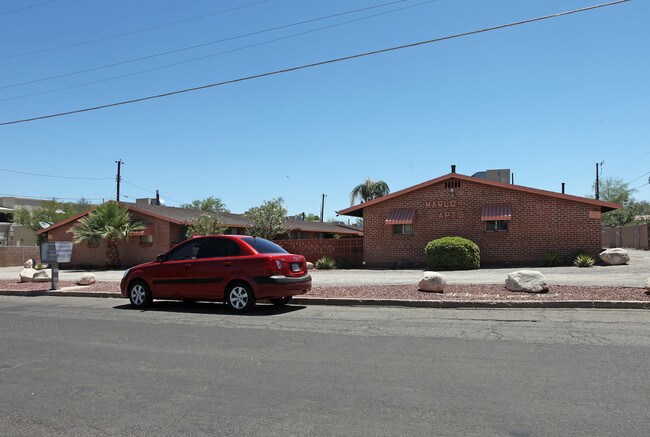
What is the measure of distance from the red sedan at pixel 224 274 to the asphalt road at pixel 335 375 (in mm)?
992

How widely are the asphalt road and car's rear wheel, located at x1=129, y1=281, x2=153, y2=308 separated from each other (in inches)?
85.2

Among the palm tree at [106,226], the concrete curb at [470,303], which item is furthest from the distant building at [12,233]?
the concrete curb at [470,303]

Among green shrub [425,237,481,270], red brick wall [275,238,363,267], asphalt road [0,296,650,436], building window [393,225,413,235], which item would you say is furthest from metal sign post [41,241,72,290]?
building window [393,225,413,235]

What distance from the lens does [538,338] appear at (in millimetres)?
7566

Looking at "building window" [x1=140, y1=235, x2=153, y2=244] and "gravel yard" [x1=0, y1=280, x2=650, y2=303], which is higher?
"building window" [x1=140, y1=235, x2=153, y2=244]

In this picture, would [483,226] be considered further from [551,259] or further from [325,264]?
[325,264]

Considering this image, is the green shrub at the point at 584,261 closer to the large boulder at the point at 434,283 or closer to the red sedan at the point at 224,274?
the large boulder at the point at 434,283

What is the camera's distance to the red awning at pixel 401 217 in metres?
23.3

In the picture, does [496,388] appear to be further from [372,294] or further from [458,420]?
[372,294]

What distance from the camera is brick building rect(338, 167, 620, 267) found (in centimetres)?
2130

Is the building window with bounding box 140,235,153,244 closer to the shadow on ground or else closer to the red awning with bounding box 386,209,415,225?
the red awning with bounding box 386,209,415,225

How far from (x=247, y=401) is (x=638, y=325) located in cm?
660

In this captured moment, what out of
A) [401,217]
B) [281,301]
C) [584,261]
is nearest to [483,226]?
[401,217]

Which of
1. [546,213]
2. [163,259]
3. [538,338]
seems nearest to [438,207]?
[546,213]
